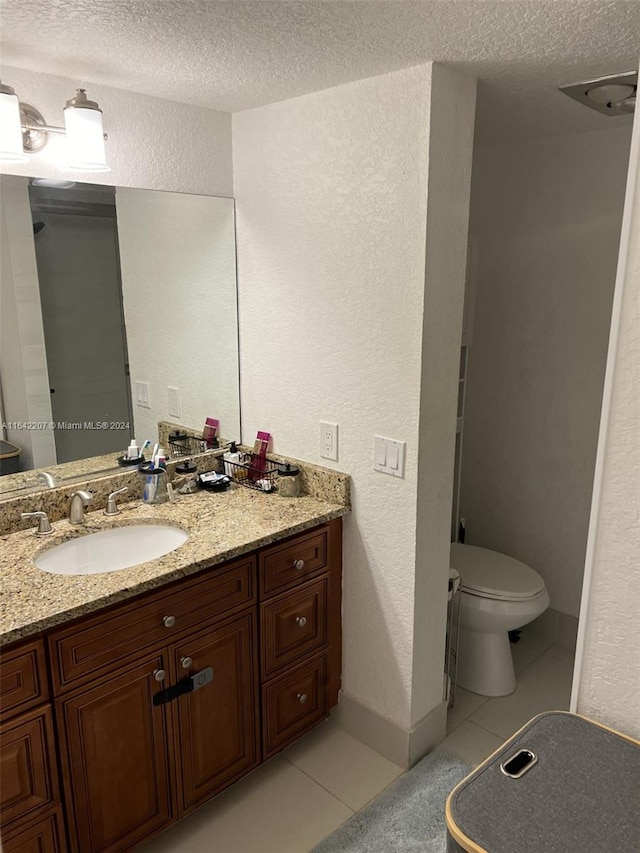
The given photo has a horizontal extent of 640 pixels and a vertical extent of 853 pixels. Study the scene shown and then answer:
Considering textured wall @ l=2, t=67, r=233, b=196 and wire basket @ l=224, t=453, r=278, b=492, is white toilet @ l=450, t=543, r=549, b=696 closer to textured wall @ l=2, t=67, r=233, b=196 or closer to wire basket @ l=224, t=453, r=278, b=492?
wire basket @ l=224, t=453, r=278, b=492

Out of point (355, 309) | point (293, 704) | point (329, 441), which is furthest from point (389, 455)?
point (293, 704)

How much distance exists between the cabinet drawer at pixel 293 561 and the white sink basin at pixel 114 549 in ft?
0.85

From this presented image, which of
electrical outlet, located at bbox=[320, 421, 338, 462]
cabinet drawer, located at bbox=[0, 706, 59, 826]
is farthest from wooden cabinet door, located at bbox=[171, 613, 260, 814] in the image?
electrical outlet, located at bbox=[320, 421, 338, 462]

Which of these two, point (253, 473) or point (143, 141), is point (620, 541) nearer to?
point (253, 473)

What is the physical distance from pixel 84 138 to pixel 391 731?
6.67 ft

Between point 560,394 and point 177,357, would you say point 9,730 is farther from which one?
point 560,394

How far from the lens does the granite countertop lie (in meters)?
1.44

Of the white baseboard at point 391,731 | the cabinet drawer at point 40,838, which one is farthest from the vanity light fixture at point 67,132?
the white baseboard at point 391,731

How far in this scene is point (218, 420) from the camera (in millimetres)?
2389

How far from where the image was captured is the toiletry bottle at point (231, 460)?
2332 millimetres

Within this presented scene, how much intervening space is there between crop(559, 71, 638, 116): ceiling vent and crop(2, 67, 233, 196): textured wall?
1.11 m

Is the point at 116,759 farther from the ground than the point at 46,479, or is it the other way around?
the point at 46,479

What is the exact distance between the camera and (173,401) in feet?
7.40

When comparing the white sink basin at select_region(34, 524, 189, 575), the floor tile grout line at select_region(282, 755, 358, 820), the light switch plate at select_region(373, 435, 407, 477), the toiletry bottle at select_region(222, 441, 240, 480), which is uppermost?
the light switch plate at select_region(373, 435, 407, 477)
